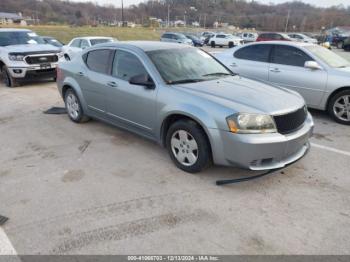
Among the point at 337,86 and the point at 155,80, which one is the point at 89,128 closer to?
the point at 155,80

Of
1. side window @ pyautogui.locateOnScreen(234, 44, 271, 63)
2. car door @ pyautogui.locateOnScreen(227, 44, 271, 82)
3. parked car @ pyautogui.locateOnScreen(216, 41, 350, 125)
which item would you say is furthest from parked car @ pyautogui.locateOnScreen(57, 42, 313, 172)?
Answer: side window @ pyautogui.locateOnScreen(234, 44, 271, 63)

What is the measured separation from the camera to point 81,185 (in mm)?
3754

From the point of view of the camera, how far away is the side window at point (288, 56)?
6500mm

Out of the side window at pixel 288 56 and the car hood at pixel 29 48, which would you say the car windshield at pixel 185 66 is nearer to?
the side window at pixel 288 56

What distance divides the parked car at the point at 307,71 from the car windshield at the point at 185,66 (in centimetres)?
105

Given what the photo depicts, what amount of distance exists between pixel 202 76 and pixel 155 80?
28.9 inches

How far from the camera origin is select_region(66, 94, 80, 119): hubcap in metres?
5.95

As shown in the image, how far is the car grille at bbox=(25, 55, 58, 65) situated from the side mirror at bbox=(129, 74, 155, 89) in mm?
6726

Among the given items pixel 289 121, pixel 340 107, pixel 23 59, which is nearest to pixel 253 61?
pixel 340 107

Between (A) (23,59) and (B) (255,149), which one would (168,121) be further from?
(A) (23,59)

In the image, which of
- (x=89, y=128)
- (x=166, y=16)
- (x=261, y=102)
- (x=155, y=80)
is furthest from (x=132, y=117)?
(x=166, y=16)

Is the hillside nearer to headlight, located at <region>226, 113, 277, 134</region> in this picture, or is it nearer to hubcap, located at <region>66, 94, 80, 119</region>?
hubcap, located at <region>66, 94, 80, 119</region>

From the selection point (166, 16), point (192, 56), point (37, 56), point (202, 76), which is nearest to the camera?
point (202, 76)

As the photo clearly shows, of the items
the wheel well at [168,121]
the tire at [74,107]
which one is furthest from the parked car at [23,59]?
the wheel well at [168,121]
